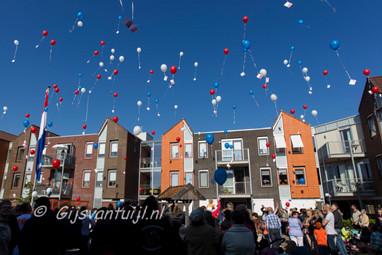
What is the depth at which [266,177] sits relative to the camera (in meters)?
23.9

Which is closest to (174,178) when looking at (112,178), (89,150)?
(112,178)

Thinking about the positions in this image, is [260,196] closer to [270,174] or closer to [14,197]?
[270,174]

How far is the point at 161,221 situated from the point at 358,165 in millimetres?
23399

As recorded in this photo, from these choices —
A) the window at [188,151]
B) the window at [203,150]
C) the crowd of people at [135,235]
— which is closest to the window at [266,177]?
the window at [203,150]

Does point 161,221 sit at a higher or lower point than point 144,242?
higher

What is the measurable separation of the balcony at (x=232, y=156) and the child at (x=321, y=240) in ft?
51.3

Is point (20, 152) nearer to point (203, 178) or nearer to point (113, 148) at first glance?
point (113, 148)

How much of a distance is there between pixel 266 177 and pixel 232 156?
3.68m

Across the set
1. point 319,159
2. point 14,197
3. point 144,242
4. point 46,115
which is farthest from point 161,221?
point 14,197

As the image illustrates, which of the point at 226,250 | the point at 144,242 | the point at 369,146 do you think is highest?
the point at 369,146

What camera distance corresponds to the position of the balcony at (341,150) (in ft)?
69.3

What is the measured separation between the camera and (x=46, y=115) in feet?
45.5

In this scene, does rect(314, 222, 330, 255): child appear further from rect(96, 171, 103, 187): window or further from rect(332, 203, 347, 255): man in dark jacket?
rect(96, 171, 103, 187): window

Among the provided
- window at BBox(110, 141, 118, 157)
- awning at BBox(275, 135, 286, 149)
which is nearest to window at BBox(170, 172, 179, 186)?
window at BBox(110, 141, 118, 157)
